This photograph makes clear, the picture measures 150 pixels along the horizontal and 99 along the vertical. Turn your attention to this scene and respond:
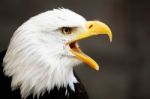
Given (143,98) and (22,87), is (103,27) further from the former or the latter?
(143,98)

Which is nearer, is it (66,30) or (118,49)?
(66,30)

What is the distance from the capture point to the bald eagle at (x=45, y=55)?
13.4ft

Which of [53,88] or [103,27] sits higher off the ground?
[103,27]

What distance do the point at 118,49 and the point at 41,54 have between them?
2.88m

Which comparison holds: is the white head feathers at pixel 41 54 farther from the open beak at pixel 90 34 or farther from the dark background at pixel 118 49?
the dark background at pixel 118 49

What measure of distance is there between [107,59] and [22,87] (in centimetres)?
275

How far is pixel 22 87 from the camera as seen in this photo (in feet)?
13.7

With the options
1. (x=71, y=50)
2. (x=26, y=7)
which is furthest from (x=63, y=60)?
(x=26, y=7)

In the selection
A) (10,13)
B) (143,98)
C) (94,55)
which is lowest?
(143,98)

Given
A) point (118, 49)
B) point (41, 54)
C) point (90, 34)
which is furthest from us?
point (118, 49)

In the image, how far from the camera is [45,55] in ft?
13.4

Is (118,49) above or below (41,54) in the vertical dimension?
below

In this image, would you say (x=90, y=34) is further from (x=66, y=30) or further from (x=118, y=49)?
(x=118, y=49)

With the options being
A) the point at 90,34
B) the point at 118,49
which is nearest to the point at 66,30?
the point at 90,34
